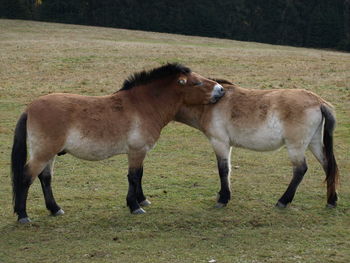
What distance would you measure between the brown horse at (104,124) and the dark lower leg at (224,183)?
968 mm

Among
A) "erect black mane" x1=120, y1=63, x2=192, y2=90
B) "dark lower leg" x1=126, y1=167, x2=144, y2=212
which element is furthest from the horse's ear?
"dark lower leg" x1=126, y1=167, x2=144, y2=212

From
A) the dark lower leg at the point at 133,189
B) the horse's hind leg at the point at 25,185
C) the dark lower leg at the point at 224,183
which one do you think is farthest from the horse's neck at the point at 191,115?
the horse's hind leg at the point at 25,185

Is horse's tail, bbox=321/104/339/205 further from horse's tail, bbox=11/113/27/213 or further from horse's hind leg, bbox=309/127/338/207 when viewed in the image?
horse's tail, bbox=11/113/27/213

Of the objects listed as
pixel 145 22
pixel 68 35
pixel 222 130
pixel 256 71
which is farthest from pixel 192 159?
pixel 145 22

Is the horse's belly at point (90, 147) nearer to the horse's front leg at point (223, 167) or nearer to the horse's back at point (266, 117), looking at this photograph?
the horse's front leg at point (223, 167)

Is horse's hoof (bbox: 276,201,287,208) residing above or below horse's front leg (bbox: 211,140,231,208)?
below

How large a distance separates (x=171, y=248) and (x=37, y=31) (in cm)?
3785

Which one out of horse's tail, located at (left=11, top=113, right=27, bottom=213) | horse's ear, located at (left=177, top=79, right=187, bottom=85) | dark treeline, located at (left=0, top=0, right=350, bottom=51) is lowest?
dark treeline, located at (left=0, top=0, right=350, bottom=51)

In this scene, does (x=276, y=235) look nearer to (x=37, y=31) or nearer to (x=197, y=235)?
(x=197, y=235)

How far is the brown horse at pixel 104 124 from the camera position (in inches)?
314

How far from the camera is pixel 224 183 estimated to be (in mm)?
9047

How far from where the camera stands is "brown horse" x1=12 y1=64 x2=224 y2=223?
26.2ft

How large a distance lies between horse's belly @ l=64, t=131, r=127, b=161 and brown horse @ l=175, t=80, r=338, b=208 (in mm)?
1431

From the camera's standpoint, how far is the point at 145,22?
199 feet
